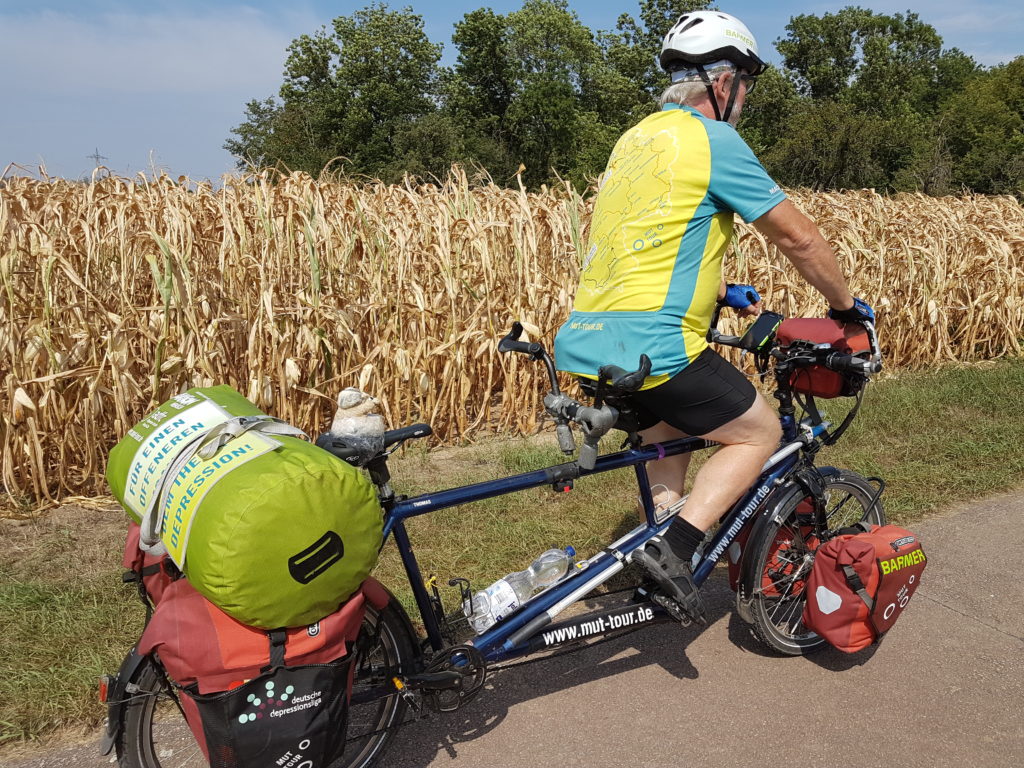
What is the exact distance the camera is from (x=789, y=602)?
3340mm

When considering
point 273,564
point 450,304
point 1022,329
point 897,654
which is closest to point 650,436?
point 897,654

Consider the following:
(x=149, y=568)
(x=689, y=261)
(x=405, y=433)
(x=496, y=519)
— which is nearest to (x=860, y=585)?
(x=689, y=261)

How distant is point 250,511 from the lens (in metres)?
1.88

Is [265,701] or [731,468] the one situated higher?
[731,468]

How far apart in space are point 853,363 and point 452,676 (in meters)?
1.80

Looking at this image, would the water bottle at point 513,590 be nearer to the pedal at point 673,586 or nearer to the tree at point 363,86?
the pedal at point 673,586

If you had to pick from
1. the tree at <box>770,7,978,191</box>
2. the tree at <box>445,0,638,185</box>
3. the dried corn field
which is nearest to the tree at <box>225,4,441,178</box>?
the tree at <box>445,0,638,185</box>

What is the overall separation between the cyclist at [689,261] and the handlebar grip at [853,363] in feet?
0.56

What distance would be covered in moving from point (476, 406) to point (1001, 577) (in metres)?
3.68

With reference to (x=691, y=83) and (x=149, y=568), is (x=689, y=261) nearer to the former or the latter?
(x=691, y=83)

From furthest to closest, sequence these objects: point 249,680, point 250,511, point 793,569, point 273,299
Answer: point 273,299 < point 793,569 < point 249,680 < point 250,511

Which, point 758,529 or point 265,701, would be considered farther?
point 758,529

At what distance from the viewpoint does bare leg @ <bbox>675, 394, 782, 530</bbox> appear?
276 centimetres

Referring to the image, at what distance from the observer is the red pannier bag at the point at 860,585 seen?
9.83ft
